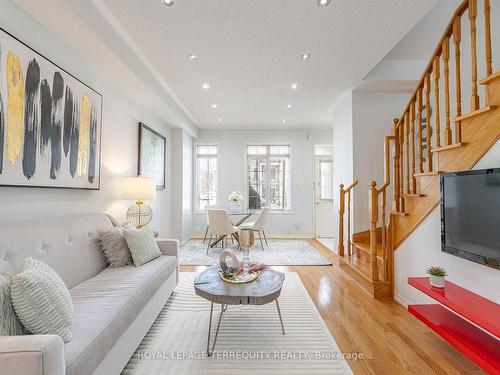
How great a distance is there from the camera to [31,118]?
6.19ft

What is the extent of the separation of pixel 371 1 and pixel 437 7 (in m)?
1.36

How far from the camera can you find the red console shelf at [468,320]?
142 cm

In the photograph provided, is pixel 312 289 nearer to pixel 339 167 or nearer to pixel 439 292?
pixel 439 292

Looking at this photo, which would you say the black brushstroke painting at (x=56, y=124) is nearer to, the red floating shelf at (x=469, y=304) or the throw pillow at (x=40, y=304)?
the throw pillow at (x=40, y=304)

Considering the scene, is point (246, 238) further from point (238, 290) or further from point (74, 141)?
point (74, 141)

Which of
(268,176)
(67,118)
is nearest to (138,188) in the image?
(67,118)

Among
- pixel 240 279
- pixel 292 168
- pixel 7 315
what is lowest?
pixel 240 279

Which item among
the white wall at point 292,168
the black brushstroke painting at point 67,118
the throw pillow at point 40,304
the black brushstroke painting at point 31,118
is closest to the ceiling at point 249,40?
the black brushstroke painting at point 31,118

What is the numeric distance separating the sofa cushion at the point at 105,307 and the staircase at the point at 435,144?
2.36 metres

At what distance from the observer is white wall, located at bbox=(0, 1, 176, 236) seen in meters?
1.83

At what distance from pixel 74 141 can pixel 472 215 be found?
330 centimetres

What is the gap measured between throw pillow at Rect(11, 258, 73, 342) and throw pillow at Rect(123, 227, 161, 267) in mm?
1044

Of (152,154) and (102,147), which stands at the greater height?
(152,154)

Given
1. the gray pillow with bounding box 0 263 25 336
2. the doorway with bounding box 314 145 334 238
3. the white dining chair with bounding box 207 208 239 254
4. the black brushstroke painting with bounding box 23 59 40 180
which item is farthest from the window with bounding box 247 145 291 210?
the gray pillow with bounding box 0 263 25 336
